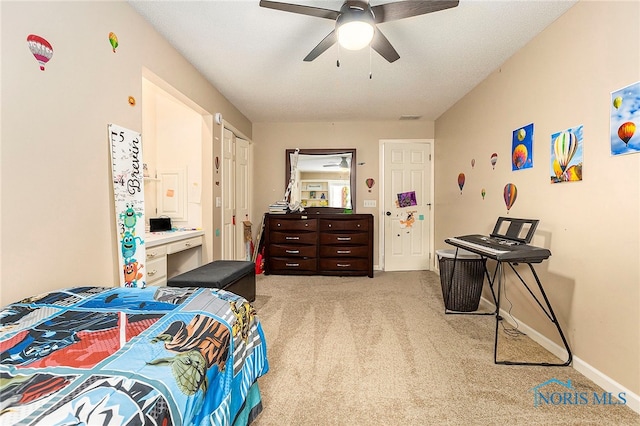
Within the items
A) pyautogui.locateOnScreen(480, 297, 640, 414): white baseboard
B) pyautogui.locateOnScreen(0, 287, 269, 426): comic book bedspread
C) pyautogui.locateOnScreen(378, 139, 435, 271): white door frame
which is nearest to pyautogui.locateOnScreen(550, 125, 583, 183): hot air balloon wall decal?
pyautogui.locateOnScreen(480, 297, 640, 414): white baseboard

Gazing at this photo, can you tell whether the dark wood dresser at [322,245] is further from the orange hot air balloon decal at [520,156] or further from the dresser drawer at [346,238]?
the orange hot air balloon decal at [520,156]

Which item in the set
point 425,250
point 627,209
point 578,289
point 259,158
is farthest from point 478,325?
point 259,158

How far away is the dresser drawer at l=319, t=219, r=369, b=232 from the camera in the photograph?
173 inches

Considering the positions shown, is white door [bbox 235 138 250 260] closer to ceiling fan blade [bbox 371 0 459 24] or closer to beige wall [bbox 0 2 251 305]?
beige wall [bbox 0 2 251 305]

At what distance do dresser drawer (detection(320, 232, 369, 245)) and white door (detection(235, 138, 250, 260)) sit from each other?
1266 mm

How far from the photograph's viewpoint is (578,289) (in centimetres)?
195

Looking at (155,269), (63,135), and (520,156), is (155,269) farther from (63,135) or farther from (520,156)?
(520,156)

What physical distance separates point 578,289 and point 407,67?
2321 mm

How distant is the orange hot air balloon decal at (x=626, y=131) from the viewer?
159 cm

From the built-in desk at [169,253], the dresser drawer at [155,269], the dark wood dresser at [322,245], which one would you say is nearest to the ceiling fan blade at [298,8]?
the built-in desk at [169,253]

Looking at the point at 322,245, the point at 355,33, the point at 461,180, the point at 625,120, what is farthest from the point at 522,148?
the point at 322,245

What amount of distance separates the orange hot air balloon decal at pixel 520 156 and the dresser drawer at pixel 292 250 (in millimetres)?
2697

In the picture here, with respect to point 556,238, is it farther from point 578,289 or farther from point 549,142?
point 549,142

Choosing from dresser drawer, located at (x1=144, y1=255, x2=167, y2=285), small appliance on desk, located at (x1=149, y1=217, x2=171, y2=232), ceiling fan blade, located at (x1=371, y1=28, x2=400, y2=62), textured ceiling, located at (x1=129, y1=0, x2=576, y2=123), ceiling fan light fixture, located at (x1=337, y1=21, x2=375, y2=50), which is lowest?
dresser drawer, located at (x1=144, y1=255, x2=167, y2=285)
